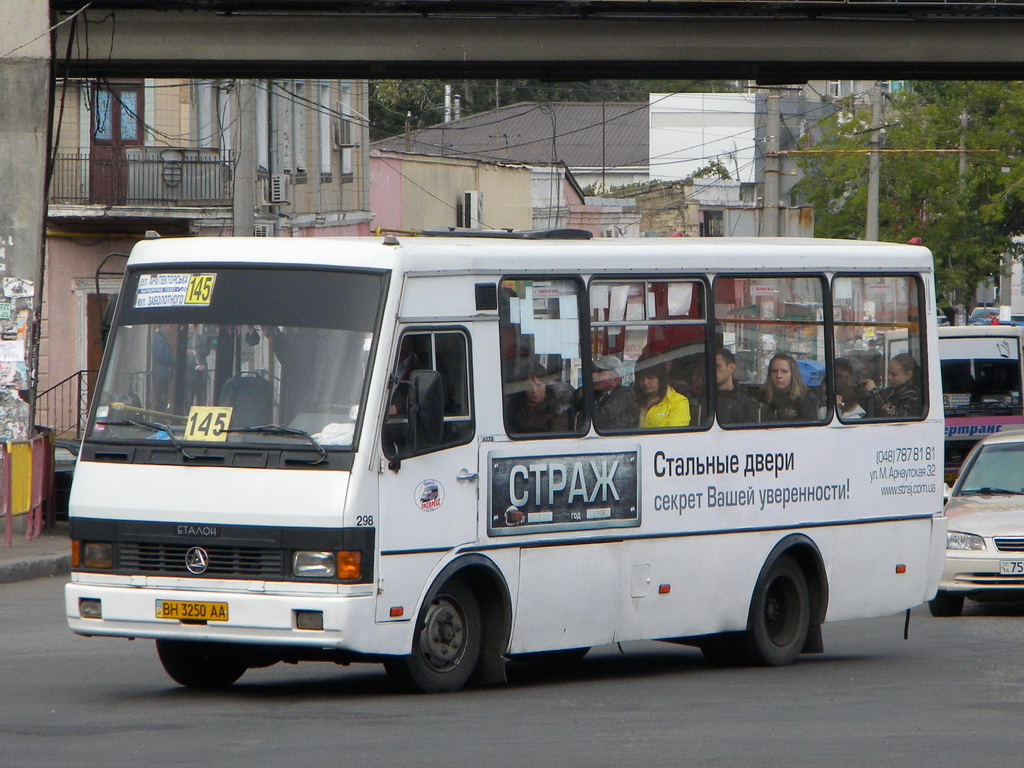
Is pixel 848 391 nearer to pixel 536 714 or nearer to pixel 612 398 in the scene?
pixel 612 398

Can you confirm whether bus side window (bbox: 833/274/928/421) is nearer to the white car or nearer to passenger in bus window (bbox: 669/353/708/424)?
passenger in bus window (bbox: 669/353/708/424)

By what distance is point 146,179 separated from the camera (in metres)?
31.5

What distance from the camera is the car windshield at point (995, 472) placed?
51.4ft

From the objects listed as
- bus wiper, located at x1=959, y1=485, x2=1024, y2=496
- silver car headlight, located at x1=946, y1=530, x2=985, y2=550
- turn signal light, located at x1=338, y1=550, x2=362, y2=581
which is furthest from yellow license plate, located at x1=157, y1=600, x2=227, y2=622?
bus wiper, located at x1=959, y1=485, x2=1024, y2=496

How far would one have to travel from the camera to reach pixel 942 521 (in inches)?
482

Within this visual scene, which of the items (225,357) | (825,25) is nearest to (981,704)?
(225,357)

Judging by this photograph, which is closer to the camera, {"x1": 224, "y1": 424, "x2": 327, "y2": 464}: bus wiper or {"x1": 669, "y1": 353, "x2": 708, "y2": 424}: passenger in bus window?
{"x1": 224, "y1": 424, "x2": 327, "y2": 464}: bus wiper

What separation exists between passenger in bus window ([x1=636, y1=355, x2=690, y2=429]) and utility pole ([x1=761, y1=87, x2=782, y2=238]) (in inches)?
864

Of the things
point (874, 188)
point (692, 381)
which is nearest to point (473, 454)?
point (692, 381)

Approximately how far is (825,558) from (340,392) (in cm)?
405

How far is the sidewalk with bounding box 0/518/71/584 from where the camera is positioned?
1641 centimetres

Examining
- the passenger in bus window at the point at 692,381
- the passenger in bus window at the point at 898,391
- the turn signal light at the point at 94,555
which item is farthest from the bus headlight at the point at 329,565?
the passenger in bus window at the point at 898,391

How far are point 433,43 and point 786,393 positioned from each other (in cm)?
1065

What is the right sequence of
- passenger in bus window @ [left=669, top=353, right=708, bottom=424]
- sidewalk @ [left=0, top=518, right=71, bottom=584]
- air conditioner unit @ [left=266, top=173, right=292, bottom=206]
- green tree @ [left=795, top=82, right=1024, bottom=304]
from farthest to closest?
green tree @ [left=795, top=82, right=1024, bottom=304]
air conditioner unit @ [left=266, top=173, right=292, bottom=206]
sidewalk @ [left=0, top=518, right=71, bottom=584]
passenger in bus window @ [left=669, top=353, right=708, bottom=424]
